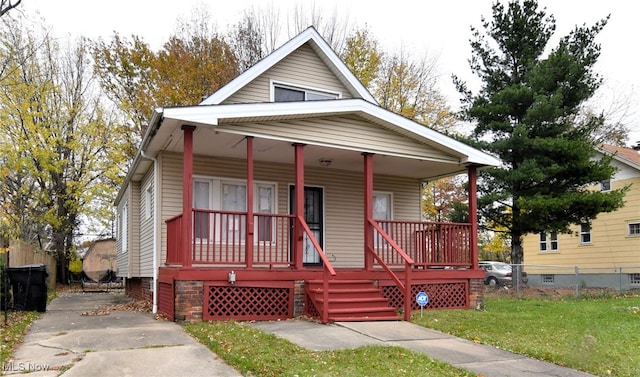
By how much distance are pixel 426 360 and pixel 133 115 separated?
2249cm

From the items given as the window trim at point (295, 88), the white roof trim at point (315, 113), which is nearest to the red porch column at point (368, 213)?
the white roof trim at point (315, 113)

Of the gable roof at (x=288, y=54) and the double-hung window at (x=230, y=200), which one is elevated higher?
the gable roof at (x=288, y=54)

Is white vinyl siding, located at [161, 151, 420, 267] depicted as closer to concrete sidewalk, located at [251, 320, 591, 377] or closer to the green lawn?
the green lawn

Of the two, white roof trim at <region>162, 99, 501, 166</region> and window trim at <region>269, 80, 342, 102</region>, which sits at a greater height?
window trim at <region>269, 80, 342, 102</region>

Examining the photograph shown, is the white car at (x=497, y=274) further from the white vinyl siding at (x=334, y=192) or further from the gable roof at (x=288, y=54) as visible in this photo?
the gable roof at (x=288, y=54)

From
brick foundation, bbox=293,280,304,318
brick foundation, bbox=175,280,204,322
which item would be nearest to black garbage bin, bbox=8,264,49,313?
brick foundation, bbox=175,280,204,322

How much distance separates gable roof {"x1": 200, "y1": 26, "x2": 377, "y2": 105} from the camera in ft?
40.3

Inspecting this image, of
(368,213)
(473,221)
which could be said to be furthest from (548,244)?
(368,213)

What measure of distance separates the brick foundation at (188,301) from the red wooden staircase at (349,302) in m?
1.99

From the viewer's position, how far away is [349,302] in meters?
9.66

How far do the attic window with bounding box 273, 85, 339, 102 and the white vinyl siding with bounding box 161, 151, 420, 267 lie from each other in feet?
5.79

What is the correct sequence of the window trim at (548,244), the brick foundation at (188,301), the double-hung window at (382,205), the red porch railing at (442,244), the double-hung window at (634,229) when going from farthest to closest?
the window trim at (548,244), the double-hung window at (634,229), the double-hung window at (382,205), the red porch railing at (442,244), the brick foundation at (188,301)

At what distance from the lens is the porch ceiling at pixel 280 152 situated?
34.1 ft

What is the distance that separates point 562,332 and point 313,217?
20.9 ft
